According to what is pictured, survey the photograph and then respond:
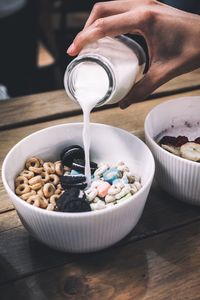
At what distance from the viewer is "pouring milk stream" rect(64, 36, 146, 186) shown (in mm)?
694

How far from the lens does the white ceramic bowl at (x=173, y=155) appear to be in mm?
673

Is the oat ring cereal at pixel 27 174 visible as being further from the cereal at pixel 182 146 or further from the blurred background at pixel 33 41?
the blurred background at pixel 33 41

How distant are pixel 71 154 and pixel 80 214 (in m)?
0.22

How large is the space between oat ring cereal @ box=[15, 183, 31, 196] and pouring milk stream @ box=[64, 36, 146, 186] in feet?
0.33

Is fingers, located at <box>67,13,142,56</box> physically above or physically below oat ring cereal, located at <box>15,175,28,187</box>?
above

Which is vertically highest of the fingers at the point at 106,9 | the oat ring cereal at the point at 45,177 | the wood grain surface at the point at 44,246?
the fingers at the point at 106,9

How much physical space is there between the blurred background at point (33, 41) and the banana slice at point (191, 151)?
102 cm

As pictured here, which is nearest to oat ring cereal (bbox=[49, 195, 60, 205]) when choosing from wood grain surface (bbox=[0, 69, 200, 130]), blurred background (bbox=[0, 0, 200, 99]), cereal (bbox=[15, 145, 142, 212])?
cereal (bbox=[15, 145, 142, 212])

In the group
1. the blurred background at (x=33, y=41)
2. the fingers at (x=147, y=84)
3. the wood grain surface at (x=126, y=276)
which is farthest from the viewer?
the blurred background at (x=33, y=41)

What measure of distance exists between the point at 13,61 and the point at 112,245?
1.46 m

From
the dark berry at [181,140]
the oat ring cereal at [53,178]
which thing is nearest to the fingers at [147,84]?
the dark berry at [181,140]

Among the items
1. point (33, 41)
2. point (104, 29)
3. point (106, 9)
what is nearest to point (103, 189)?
point (104, 29)

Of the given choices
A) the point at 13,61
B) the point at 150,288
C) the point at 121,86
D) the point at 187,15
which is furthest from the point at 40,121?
the point at 13,61

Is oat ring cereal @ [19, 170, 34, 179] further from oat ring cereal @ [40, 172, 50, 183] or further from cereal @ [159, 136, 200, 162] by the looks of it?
cereal @ [159, 136, 200, 162]
